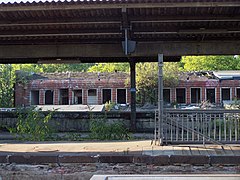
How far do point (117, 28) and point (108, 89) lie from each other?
31274 millimetres

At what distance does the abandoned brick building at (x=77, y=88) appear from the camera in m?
41.3

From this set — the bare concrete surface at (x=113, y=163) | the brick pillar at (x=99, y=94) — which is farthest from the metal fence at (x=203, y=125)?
the brick pillar at (x=99, y=94)

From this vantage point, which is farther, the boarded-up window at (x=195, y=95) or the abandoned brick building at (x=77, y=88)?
the boarded-up window at (x=195, y=95)

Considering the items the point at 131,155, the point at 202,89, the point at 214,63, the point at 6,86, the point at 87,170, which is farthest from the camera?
the point at 214,63

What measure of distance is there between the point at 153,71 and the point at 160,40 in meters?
26.6

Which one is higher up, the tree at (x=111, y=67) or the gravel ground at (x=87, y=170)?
the tree at (x=111, y=67)

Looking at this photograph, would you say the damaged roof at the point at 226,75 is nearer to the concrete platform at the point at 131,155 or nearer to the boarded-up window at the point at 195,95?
the boarded-up window at the point at 195,95

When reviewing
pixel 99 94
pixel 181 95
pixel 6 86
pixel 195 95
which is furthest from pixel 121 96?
pixel 6 86

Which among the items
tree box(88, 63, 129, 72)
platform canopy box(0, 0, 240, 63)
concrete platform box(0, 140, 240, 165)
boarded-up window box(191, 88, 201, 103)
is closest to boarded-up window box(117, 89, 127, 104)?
boarded-up window box(191, 88, 201, 103)

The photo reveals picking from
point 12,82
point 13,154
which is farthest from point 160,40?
point 12,82

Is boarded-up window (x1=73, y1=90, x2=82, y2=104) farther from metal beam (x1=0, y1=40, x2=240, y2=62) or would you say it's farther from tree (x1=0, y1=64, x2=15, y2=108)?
metal beam (x1=0, y1=40, x2=240, y2=62)

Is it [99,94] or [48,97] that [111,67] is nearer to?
[99,94]

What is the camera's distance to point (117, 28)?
10.7 m

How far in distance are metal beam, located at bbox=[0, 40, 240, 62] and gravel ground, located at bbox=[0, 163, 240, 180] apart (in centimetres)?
435
